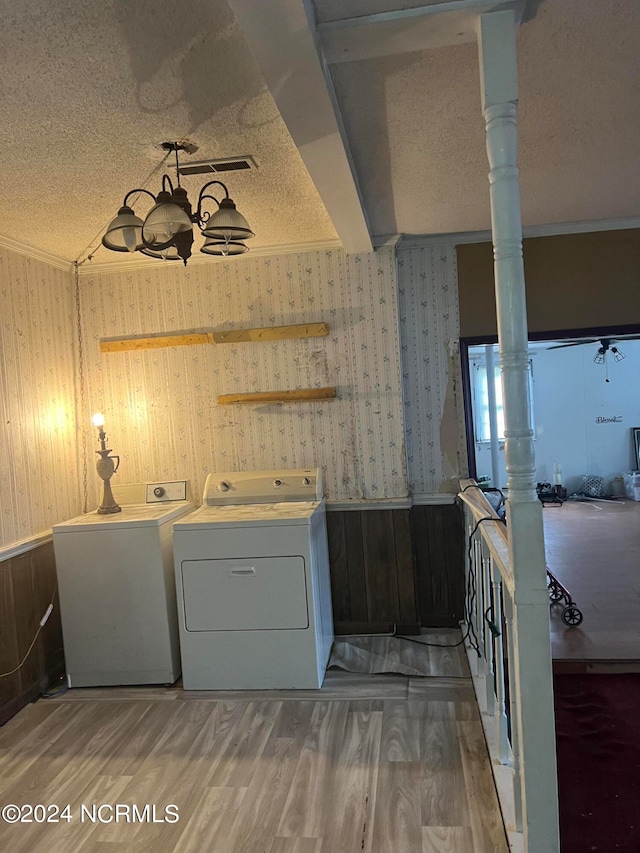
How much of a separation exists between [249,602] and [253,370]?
4.51 ft

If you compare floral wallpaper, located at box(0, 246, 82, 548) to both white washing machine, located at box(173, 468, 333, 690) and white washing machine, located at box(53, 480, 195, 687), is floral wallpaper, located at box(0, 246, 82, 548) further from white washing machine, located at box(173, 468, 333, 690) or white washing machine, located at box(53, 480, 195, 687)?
white washing machine, located at box(173, 468, 333, 690)

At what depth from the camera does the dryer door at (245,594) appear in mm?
3105

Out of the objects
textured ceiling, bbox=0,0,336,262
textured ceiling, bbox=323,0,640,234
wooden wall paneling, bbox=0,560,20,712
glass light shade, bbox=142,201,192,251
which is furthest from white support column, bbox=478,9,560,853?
wooden wall paneling, bbox=0,560,20,712

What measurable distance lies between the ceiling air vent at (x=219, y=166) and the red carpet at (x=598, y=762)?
2504mm

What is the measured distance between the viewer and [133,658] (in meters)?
3.27

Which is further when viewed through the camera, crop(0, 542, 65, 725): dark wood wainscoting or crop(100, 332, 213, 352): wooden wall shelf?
crop(100, 332, 213, 352): wooden wall shelf

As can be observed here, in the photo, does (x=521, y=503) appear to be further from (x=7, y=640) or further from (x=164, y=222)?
(x=7, y=640)

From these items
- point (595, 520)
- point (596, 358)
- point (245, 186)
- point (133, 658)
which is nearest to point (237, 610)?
point (133, 658)

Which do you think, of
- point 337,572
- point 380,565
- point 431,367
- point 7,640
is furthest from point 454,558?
point 7,640

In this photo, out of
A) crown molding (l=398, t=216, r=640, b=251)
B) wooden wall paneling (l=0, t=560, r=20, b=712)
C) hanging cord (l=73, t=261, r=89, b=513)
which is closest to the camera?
wooden wall paneling (l=0, t=560, r=20, b=712)

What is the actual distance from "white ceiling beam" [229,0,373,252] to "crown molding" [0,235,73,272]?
5.38 feet

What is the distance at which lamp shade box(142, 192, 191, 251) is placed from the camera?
2133 mm

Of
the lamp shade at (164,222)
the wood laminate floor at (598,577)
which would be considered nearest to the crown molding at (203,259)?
the lamp shade at (164,222)

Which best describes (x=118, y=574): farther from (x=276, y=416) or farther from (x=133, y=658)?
(x=276, y=416)
